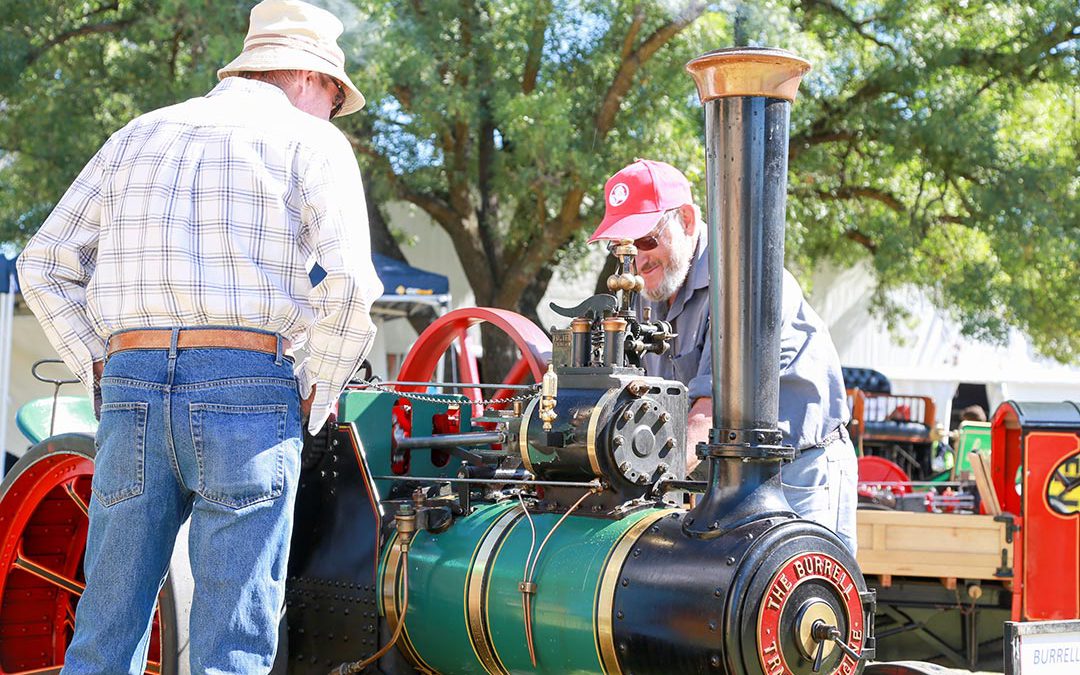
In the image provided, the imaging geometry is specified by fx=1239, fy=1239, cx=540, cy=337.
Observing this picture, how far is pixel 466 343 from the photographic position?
4.05 m

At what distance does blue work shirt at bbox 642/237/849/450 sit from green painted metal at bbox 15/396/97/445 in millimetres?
1746

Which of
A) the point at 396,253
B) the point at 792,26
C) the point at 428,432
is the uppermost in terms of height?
the point at 792,26

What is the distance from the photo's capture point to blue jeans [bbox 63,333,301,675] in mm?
2109

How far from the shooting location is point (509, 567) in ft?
8.38

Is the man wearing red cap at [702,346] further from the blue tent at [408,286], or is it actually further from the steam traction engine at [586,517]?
the blue tent at [408,286]

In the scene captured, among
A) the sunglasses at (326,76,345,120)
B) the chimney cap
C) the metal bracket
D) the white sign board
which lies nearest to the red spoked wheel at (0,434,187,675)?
the sunglasses at (326,76,345,120)

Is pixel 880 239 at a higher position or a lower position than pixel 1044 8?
lower

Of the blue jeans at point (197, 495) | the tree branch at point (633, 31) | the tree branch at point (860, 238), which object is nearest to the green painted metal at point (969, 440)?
the tree branch at point (633, 31)

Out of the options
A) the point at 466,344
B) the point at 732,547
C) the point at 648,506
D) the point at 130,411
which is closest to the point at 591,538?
the point at 648,506

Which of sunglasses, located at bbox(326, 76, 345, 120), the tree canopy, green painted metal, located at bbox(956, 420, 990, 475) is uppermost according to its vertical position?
the tree canopy

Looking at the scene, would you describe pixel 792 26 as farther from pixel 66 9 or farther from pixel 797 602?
pixel 797 602

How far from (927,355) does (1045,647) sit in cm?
1511

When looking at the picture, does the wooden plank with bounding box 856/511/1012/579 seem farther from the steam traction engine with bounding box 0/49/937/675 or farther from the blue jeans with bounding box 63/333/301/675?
the blue jeans with bounding box 63/333/301/675

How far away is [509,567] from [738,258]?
829mm
